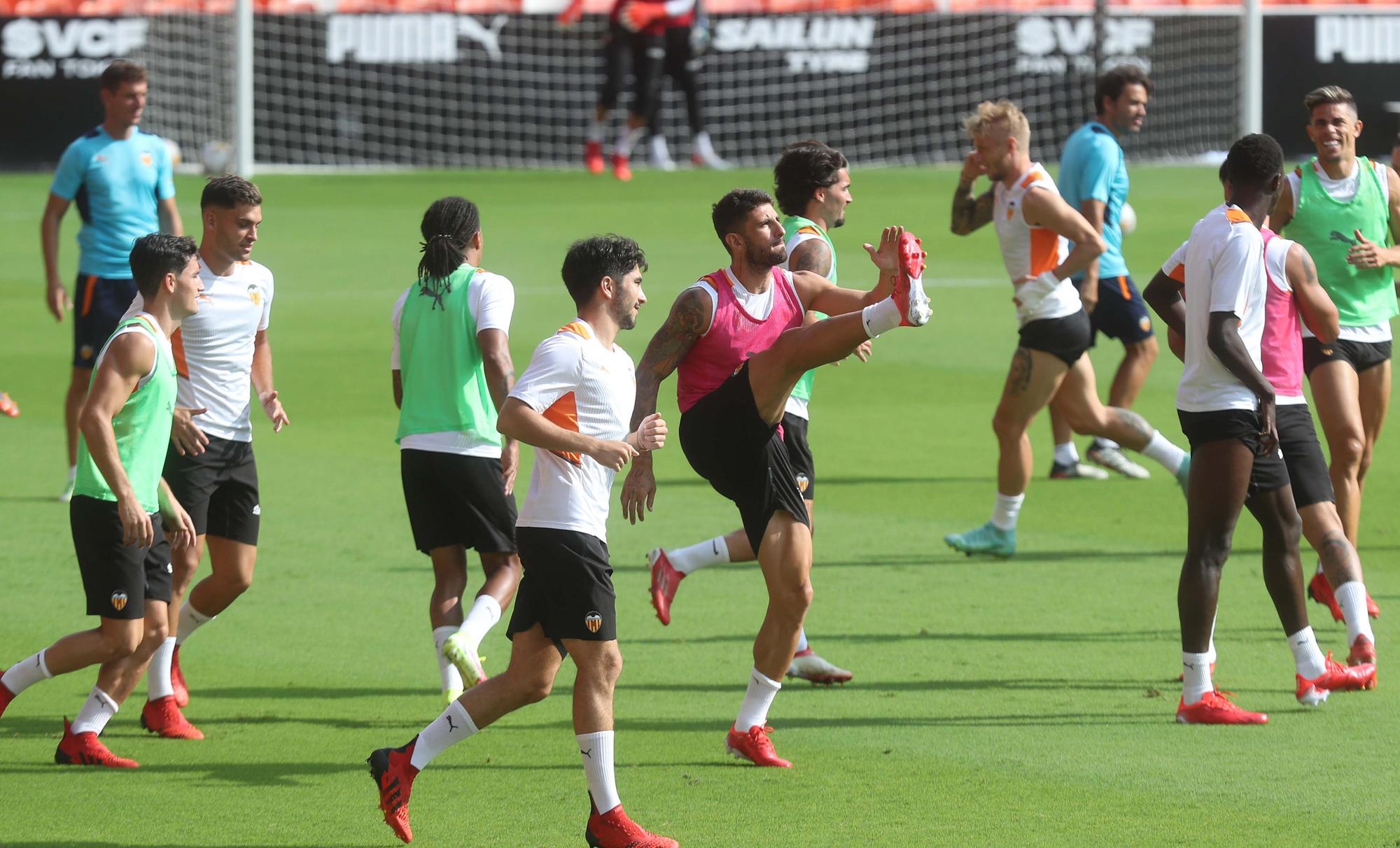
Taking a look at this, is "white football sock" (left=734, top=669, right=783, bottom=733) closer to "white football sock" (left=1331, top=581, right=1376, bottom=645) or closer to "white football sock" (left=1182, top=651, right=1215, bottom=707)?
"white football sock" (left=1182, top=651, right=1215, bottom=707)

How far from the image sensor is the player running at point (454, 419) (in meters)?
6.76

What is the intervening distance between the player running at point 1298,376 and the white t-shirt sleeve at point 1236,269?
0.20m

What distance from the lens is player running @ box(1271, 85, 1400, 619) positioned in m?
7.96

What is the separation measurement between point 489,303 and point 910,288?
190cm

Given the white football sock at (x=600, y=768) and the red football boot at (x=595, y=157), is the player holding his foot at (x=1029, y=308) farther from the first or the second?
the red football boot at (x=595, y=157)

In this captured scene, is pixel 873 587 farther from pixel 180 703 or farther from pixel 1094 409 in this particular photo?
pixel 180 703

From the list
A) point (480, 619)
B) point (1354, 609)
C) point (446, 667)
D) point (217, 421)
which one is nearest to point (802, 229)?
point (480, 619)

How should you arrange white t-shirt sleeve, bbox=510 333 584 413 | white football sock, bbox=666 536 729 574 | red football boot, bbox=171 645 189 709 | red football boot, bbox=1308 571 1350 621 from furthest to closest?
red football boot, bbox=1308 571 1350 621 → white football sock, bbox=666 536 729 574 → red football boot, bbox=171 645 189 709 → white t-shirt sleeve, bbox=510 333 584 413

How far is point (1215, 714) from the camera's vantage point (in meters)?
6.63

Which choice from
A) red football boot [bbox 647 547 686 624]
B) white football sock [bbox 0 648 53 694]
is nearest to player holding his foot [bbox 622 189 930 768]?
red football boot [bbox 647 547 686 624]

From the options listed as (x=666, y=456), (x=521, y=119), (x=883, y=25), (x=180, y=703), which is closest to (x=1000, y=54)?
(x=883, y=25)

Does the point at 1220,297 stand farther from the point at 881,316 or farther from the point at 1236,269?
the point at 881,316

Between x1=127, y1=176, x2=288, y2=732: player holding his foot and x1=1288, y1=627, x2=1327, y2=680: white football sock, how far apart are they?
13.0 ft

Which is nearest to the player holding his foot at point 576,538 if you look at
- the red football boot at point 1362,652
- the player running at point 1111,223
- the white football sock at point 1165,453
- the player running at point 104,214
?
the red football boot at point 1362,652
